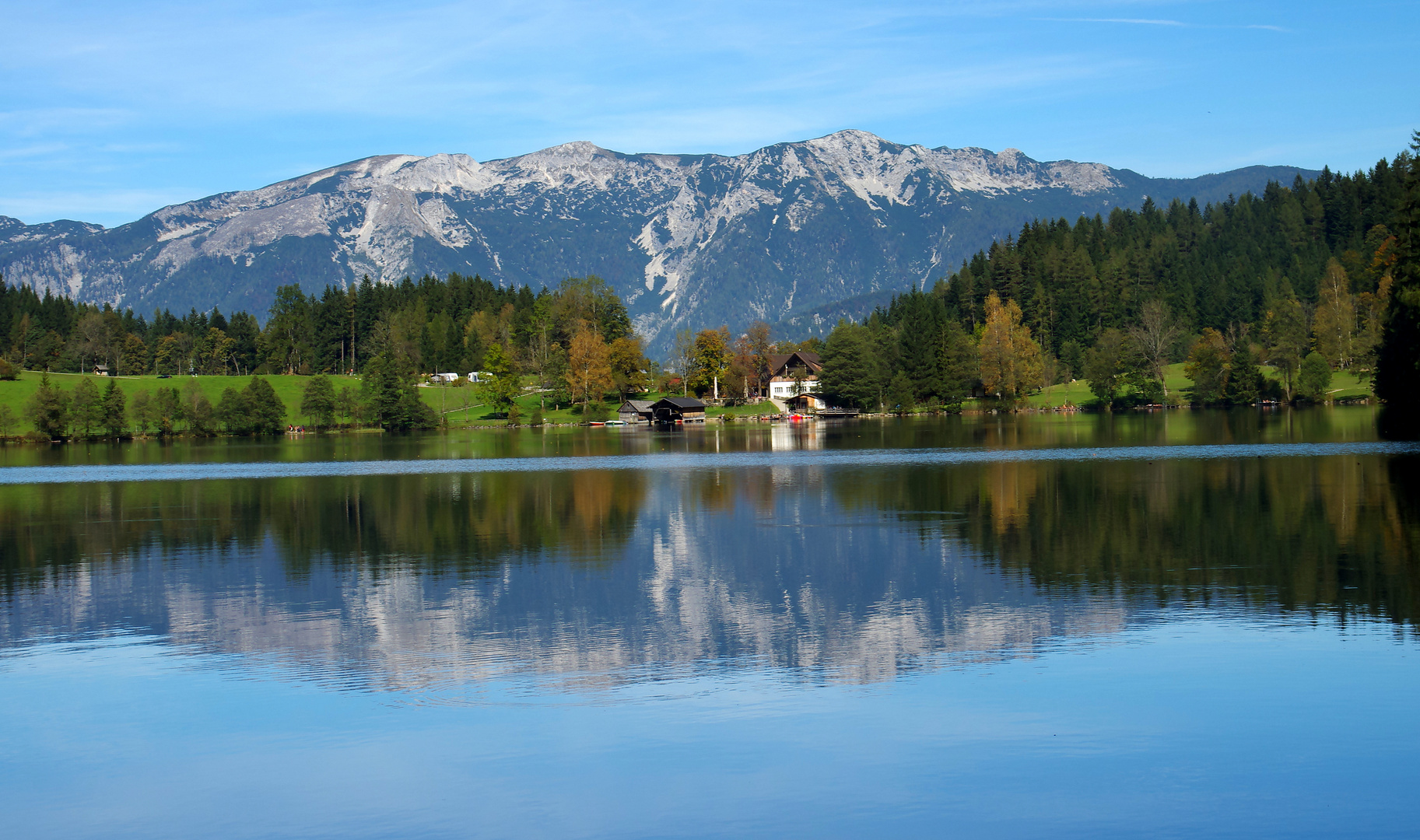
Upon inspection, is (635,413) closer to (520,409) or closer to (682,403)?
(682,403)

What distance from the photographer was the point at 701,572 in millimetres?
27406

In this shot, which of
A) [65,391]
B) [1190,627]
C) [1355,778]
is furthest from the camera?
[65,391]

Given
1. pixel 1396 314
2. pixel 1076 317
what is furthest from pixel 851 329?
pixel 1396 314

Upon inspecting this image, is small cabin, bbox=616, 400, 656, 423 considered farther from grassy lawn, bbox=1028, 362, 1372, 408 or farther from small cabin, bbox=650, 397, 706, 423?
grassy lawn, bbox=1028, 362, 1372, 408

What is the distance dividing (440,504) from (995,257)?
163 meters

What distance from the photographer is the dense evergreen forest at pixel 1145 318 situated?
141m

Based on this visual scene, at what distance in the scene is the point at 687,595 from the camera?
24.1 metres

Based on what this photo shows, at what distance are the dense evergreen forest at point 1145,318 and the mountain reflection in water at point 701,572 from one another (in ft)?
312

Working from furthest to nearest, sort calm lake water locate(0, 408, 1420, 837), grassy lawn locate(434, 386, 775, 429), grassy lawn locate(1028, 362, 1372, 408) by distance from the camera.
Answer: grassy lawn locate(434, 386, 775, 429) → grassy lawn locate(1028, 362, 1372, 408) → calm lake water locate(0, 408, 1420, 837)

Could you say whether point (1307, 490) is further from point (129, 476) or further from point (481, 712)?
point (129, 476)

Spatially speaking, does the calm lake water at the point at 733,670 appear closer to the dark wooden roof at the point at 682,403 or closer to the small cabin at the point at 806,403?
the dark wooden roof at the point at 682,403

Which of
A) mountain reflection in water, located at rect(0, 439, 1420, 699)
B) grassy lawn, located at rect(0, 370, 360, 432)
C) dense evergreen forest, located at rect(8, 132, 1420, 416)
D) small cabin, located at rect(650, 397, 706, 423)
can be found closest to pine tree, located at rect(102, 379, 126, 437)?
grassy lawn, located at rect(0, 370, 360, 432)

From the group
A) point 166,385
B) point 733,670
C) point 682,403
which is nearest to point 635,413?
point 682,403

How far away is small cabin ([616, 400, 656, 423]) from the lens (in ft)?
555
